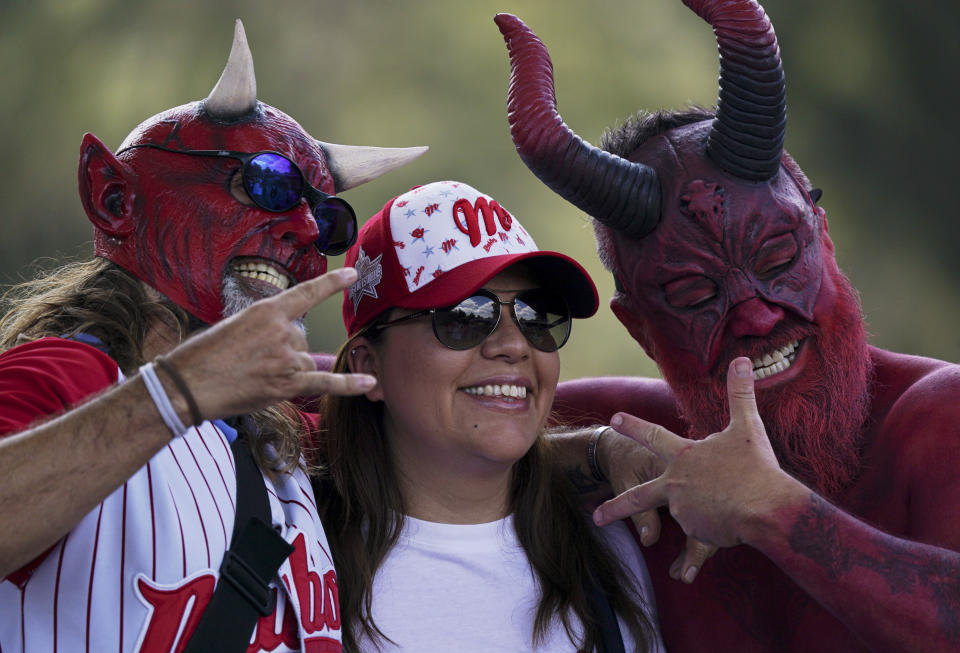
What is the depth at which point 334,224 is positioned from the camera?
2.29 metres

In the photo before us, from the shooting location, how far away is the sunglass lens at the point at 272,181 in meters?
2.17

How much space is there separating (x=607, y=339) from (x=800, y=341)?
400 centimetres

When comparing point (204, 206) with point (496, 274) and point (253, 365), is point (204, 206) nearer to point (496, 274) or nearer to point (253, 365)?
point (496, 274)

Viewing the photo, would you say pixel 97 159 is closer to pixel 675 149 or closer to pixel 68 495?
pixel 68 495

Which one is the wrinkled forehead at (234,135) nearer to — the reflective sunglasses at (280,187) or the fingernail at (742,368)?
the reflective sunglasses at (280,187)

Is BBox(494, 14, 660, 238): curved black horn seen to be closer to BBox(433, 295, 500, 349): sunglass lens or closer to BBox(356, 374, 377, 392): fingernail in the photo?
BBox(433, 295, 500, 349): sunglass lens

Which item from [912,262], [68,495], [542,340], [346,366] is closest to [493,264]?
[542,340]

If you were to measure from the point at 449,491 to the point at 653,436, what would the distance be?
0.50 m

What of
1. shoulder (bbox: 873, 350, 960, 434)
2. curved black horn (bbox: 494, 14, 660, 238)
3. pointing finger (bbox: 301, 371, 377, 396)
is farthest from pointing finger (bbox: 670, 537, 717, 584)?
pointing finger (bbox: 301, 371, 377, 396)

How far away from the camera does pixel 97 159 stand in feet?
7.18

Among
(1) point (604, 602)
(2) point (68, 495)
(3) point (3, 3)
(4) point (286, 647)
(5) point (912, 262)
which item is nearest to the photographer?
(2) point (68, 495)

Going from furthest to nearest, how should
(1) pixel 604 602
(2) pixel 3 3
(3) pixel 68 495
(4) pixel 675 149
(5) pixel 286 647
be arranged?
1. (2) pixel 3 3
2. (4) pixel 675 149
3. (1) pixel 604 602
4. (5) pixel 286 647
5. (3) pixel 68 495

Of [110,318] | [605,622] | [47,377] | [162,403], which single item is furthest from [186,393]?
[605,622]

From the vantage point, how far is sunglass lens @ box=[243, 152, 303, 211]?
2.17 meters
